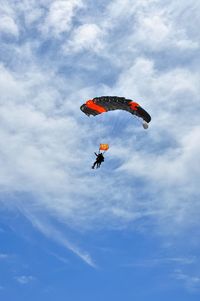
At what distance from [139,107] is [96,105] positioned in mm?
4774

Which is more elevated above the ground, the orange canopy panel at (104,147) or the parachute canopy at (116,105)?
the parachute canopy at (116,105)

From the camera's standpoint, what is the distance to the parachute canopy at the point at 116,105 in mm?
87688

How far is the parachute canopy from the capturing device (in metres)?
87.7

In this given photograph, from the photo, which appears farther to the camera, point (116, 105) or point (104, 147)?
point (104, 147)

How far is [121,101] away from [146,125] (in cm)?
380

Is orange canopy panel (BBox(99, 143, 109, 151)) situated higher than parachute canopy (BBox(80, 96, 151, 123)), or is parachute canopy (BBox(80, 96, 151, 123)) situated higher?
parachute canopy (BBox(80, 96, 151, 123))

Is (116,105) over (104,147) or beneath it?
over

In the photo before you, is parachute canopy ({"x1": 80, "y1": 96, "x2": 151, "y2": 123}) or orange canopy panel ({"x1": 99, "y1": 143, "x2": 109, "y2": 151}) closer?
parachute canopy ({"x1": 80, "y1": 96, "x2": 151, "y2": 123})

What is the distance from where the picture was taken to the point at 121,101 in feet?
289

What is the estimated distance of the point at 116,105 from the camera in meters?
88.2

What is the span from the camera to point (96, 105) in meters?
88.7

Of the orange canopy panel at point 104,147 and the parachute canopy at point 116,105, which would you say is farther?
the orange canopy panel at point 104,147

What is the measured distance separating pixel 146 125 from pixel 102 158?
20.7ft
